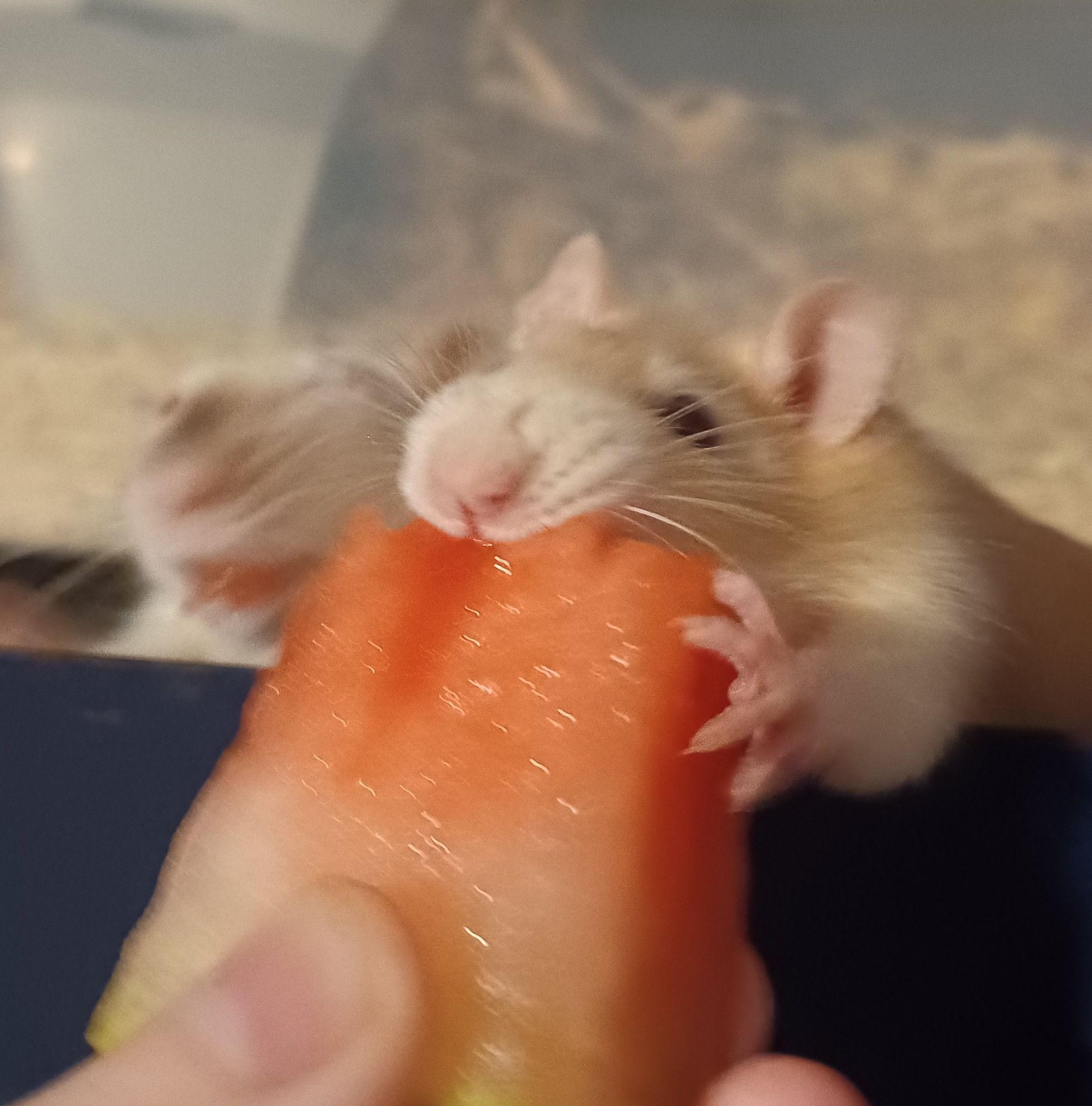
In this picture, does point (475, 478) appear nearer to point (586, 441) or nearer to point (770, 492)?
point (586, 441)

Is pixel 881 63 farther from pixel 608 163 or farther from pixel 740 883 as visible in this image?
pixel 740 883

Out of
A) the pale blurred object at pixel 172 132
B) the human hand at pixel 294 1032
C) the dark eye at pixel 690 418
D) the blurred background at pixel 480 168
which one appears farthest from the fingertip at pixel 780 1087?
the pale blurred object at pixel 172 132

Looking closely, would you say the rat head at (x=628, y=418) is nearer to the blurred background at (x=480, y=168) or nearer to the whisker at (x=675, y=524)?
the whisker at (x=675, y=524)

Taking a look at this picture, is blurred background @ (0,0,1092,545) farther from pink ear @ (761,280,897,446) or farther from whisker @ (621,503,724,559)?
whisker @ (621,503,724,559)

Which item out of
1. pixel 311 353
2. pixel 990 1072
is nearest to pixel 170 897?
pixel 990 1072

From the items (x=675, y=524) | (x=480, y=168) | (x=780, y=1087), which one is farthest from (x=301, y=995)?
(x=480, y=168)

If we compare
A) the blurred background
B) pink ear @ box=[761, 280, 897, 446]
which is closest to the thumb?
pink ear @ box=[761, 280, 897, 446]
